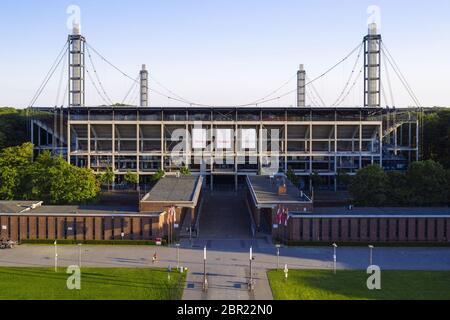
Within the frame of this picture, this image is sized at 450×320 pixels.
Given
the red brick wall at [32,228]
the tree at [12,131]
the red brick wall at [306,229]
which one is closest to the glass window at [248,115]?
the tree at [12,131]

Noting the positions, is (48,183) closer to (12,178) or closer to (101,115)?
(12,178)

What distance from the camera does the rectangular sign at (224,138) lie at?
106062 mm

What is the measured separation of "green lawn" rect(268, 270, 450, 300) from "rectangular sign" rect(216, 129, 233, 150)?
65.1m

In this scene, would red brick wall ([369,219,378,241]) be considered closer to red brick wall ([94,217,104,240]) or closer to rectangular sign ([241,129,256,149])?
red brick wall ([94,217,104,240])

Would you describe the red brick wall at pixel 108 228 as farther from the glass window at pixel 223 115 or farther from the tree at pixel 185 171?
the glass window at pixel 223 115

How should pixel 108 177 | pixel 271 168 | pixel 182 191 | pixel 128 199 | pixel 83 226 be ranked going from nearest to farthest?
1. pixel 83 226
2. pixel 182 191
3. pixel 128 199
4. pixel 108 177
5. pixel 271 168

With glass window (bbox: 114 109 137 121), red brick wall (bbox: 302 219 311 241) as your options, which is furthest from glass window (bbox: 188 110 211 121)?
red brick wall (bbox: 302 219 311 241)

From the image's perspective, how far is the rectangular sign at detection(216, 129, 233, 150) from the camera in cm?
10606

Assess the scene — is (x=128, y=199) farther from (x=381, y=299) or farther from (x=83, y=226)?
(x=381, y=299)

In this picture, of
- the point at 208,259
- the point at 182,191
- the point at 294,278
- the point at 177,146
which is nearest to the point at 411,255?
the point at 294,278

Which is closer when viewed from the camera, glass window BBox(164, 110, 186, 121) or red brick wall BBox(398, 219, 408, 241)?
red brick wall BBox(398, 219, 408, 241)

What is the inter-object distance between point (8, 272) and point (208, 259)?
633 inches

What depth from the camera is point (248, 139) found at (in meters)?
107

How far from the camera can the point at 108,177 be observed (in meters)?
94.6
